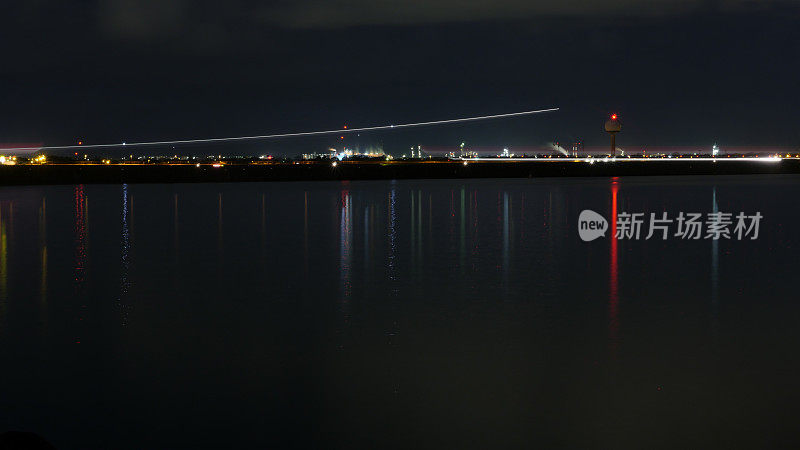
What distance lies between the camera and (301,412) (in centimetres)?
960

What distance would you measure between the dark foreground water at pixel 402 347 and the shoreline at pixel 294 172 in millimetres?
92197

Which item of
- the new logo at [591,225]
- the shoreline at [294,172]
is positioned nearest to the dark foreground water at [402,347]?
the new logo at [591,225]

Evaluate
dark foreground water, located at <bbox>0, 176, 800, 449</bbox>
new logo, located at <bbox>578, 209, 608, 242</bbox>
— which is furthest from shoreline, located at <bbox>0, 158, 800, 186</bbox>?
dark foreground water, located at <bbox>0, 176, 800, 449</bbox>

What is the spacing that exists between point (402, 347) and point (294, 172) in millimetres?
119725

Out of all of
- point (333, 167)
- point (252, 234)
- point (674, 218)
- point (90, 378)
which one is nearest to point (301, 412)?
point (90, 378)

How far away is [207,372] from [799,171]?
202 m

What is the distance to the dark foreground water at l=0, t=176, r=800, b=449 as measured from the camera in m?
9.13

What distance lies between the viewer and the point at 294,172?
130750mm

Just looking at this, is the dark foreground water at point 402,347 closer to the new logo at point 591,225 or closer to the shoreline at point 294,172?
the new logo at point 591,225

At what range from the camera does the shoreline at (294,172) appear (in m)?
112

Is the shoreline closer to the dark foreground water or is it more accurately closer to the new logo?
the new logo

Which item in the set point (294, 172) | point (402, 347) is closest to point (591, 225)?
point (402, 347)

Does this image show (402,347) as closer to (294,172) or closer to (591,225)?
(591,225)

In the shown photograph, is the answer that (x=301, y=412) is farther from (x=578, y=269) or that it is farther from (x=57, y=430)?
(x=578, y=269)
